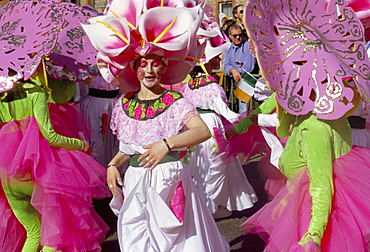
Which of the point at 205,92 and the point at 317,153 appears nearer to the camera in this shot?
the point at 317,153

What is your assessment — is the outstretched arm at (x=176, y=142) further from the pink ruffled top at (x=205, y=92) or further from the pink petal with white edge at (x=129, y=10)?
the pink ruffled top at (x=205, y=92)

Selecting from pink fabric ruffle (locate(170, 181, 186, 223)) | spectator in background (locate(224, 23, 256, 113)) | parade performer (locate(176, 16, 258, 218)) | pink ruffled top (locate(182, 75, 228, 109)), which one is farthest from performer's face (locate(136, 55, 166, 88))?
spectator in background (locate(224, 23, 256, 113))

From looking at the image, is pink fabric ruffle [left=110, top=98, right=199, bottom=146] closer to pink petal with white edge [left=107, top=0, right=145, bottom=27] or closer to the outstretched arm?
the outstretched arm

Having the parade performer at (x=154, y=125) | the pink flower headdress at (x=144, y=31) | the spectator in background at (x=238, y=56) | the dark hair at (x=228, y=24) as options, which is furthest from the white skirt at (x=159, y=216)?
the dark hair at (x=228, y=24)

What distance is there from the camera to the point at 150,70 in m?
3.08

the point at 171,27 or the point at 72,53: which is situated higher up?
the point at 171,27

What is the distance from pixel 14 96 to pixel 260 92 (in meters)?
2.48

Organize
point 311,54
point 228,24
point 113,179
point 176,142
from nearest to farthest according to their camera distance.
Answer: point 311,54 → point 176,142 → point 113,179 → point 228,24

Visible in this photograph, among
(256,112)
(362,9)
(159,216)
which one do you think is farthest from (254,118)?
(159,216)

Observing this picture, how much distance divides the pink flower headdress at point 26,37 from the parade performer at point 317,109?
66.8 inches

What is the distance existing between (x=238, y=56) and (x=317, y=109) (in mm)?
5428

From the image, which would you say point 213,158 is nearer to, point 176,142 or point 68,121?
point 68,121

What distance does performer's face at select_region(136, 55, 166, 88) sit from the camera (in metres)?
3.08

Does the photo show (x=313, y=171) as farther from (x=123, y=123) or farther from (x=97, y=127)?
(x=97, y=127)
